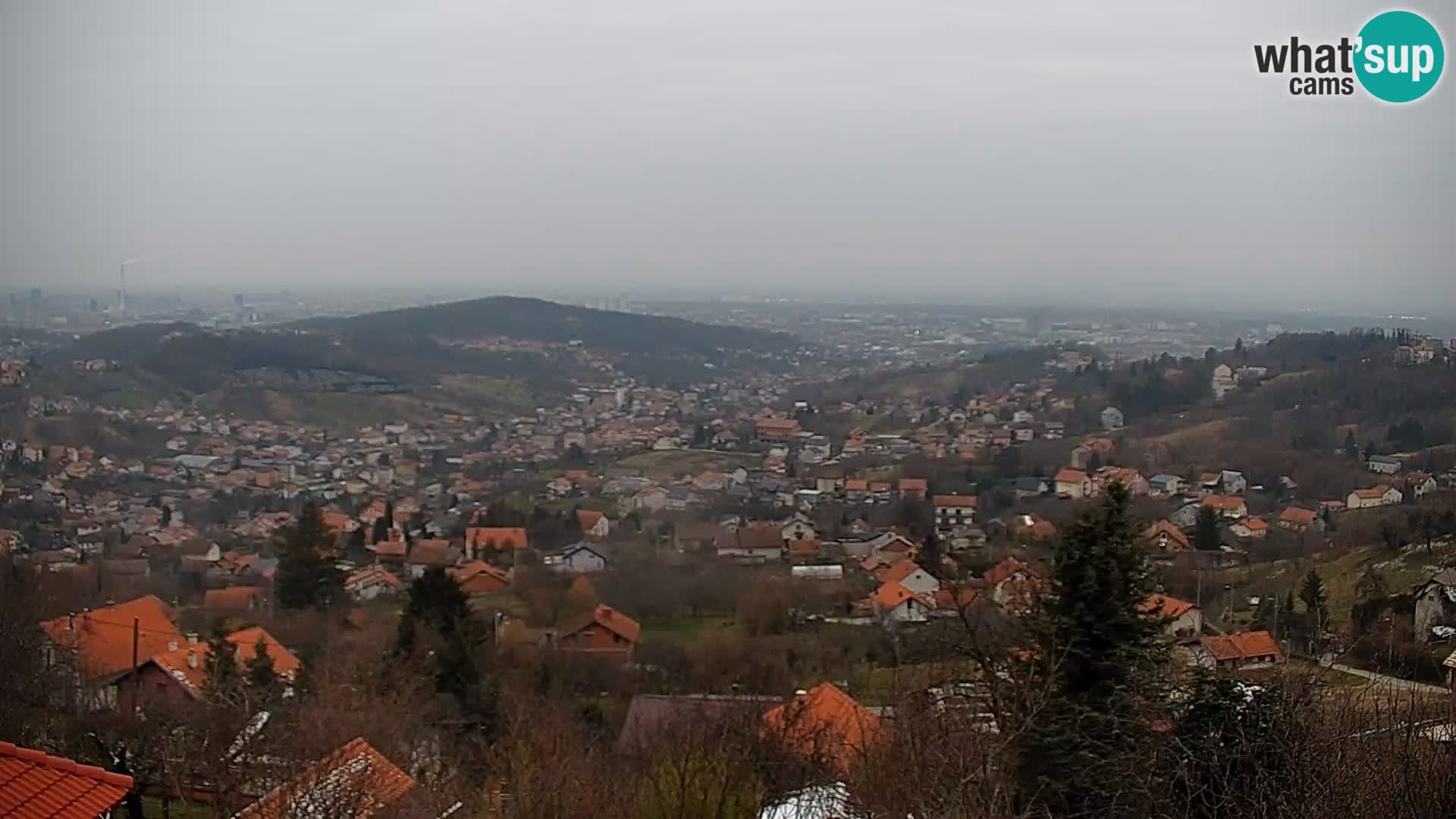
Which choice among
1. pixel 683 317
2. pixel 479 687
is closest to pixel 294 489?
→ pixel 479 687

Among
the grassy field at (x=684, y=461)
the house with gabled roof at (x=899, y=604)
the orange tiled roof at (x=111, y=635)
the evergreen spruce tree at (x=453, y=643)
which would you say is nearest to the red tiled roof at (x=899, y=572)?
the house with gabled roof at (x=899, y=604)

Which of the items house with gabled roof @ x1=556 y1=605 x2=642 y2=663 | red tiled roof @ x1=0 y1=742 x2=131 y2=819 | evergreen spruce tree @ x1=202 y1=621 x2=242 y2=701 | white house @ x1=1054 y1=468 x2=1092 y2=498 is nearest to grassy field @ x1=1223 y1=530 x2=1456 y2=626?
white house @ x1=1054 y1=468 x2=1092 y2=498

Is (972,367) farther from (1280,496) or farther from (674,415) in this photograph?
(1280,496)

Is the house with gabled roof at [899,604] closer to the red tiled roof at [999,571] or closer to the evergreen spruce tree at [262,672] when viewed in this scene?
the red tiled roof at [999,571]

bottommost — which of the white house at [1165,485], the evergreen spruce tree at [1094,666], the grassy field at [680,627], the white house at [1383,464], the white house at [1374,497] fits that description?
the grassy field at [680,627]

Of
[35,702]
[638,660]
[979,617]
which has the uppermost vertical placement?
[979,617]

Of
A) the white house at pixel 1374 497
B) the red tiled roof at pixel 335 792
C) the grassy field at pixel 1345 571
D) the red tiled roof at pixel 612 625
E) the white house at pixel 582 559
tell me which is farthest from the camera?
the white house at pixel 582 559
